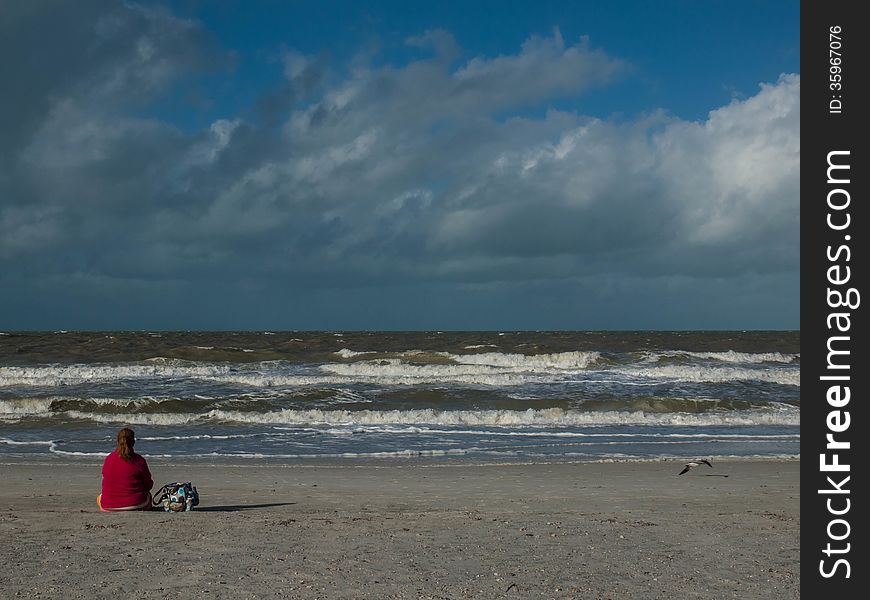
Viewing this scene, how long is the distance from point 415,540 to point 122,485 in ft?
12.8

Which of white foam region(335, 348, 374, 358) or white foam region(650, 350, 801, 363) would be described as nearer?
white foam region(650, 350, 801, 363)

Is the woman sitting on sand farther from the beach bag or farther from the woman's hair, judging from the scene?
the beach bag

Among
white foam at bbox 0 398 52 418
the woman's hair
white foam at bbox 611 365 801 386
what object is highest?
white foam at bbox 611 365 801 386

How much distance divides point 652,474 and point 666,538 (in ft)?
17.9

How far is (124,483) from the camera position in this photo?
30.7 feet

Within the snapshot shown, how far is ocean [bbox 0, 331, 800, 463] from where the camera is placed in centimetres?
1630

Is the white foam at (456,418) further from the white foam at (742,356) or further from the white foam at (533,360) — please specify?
the white foam at (742,356)

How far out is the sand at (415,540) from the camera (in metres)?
6.04

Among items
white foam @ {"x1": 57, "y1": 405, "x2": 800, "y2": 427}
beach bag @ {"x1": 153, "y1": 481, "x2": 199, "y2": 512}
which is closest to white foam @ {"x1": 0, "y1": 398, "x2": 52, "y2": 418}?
white foam @ {"x1": 57, "y1": 405, "x2": 800, "y2": 427}

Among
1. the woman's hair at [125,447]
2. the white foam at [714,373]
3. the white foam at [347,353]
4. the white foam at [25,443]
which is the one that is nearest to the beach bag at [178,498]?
the woman's hair at [125,447]

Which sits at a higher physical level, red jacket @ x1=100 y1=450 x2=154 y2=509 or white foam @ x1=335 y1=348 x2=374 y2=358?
white foam @ x1=335 y1=348 x2=374 y2=358

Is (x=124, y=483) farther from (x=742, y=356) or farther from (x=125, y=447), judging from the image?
(x=742, y=356)
